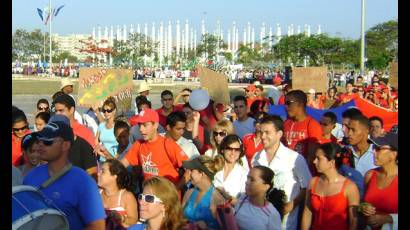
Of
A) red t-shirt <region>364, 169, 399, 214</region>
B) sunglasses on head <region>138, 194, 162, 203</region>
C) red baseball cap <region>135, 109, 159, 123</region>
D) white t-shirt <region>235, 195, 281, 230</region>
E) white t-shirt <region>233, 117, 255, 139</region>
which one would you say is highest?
red baseball cap <region>135, 109, 159, 123</region>

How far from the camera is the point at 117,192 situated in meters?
5.14

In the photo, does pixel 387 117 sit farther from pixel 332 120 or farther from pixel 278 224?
pixel 278 224

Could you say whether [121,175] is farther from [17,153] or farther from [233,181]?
[17,153]

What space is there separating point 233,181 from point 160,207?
5.81 ft

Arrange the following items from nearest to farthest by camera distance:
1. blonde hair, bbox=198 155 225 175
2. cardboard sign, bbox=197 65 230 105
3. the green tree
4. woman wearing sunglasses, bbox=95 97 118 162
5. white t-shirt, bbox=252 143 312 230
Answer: blonde hair, bbox=198 155 225 175 < white t-shirt, bbox=252 143 312 230 < woman wearing sunglasses, bbox=95 97 118 162 < cardboard sign, bbox=197 65 230 105 < the green tree

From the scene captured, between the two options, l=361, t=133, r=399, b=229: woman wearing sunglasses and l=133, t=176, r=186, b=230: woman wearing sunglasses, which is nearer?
l=133, t=176, r=186, b=230: woman wearing sunglasses

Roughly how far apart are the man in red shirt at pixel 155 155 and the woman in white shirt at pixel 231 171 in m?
0.41

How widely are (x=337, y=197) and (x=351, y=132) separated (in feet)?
4.03

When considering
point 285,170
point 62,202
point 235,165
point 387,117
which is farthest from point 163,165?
point 387,117

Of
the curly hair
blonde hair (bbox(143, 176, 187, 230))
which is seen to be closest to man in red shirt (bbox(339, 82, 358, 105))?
the curly hair

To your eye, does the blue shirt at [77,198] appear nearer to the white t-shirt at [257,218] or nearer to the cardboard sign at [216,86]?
the white t-shirt at [257,218]

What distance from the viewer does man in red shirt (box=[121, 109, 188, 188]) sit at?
609cm

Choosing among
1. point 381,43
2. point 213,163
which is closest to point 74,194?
point 213,163

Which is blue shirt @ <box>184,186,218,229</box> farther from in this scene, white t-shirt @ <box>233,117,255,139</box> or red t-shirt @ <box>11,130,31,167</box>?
white t-shirt @ <box>233,117,255,139</box>
